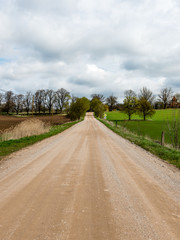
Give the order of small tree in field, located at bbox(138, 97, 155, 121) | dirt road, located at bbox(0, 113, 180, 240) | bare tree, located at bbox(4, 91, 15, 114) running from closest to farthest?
1. dirt road, located at bbox(0, 113, 180, 240)
2. small tree in field, located at bbox(138, 97, 155, 121)
3. bare tree, located at bbox(4, 91, 15, 114)

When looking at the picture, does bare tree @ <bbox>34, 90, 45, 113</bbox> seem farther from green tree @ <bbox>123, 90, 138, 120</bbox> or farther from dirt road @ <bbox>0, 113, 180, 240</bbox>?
dirt road @ <bbox>0, 113, 180, 240</bbox>

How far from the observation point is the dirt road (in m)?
2.48

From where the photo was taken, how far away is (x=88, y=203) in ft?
10.9

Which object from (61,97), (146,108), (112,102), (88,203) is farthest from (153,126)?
(112,102)

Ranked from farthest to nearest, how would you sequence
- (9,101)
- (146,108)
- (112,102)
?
1. (112,102)
2. (9,101)
3. (146,108)

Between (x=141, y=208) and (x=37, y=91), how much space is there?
96374 millimetres

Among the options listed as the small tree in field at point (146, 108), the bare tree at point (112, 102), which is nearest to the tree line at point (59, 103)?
the small tree in field at point (146, 108)

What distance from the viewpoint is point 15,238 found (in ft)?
7.58

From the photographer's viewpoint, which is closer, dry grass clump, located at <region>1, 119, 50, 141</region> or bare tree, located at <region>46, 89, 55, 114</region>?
dry grass clump, located at <region>1, 119, 50, 141</region>

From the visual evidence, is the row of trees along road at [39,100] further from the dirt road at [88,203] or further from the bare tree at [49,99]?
the dirt road at [88,203]

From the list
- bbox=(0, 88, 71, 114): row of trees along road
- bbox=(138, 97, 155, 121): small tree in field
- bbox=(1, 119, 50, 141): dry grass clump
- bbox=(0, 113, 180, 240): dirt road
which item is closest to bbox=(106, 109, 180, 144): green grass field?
bbox=(138, 97, 155, 121): small tree in field

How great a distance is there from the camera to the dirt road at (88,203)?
2479mm

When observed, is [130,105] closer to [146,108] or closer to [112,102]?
[146,108]

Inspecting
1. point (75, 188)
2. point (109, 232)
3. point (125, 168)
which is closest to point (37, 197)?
point (75, 188)
